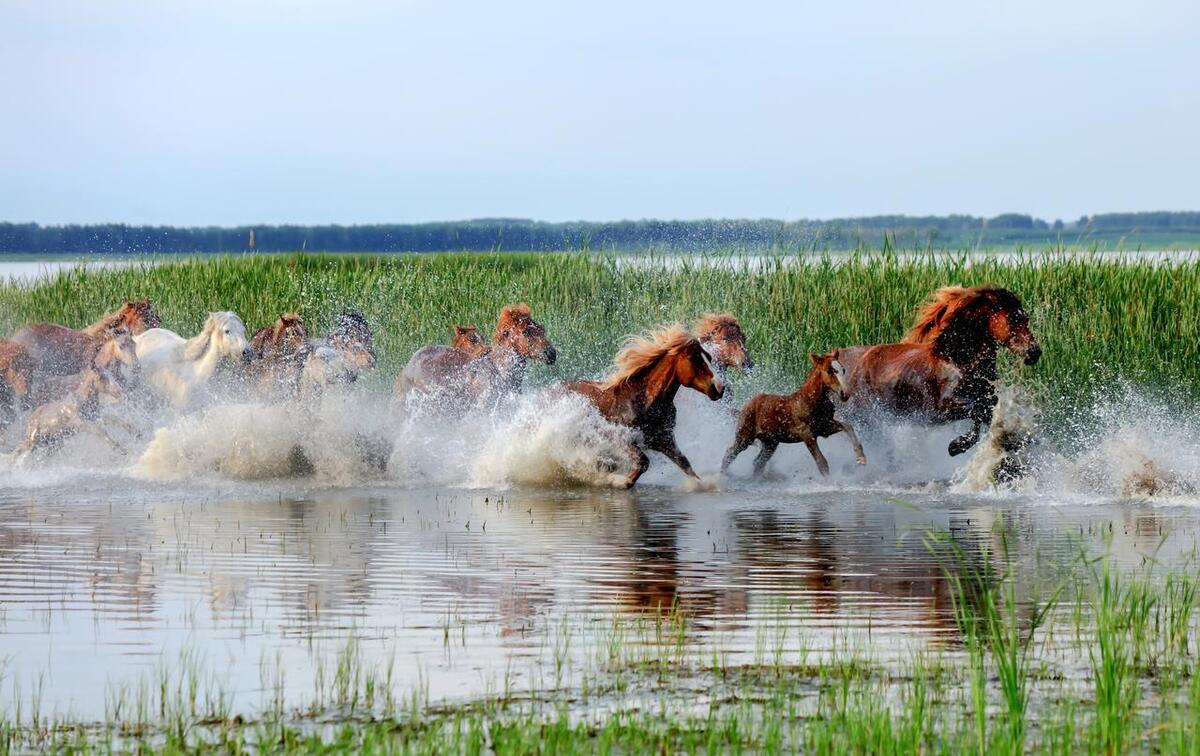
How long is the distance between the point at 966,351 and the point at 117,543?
7.51 m

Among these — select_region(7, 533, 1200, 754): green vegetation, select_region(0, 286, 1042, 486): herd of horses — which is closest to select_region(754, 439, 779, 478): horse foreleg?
select_region(0, 286, 1042, 486): herd of horses

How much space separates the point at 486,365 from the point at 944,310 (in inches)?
178

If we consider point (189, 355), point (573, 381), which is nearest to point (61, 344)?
point (189, 355)

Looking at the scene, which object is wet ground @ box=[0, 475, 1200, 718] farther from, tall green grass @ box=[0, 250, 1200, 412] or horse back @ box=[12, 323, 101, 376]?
tall green grass @ box=[0, 250, 1200, 412]

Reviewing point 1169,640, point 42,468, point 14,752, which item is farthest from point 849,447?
point 14,752

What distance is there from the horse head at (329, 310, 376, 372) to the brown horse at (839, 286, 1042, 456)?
18.0 feet

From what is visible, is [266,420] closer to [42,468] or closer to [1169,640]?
[42,468]

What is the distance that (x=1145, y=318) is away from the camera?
18.0 m

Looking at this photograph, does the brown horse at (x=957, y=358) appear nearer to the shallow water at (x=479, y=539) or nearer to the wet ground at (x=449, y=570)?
the shallow water at (x=479, y=539)

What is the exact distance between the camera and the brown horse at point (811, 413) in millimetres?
14828

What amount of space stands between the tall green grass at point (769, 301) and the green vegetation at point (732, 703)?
34.3 ft

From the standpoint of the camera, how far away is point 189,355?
58.7 ft

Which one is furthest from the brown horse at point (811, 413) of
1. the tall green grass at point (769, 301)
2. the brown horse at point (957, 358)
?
the tall green grass at point (769, 301)

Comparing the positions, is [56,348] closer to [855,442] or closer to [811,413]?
[811,413]
